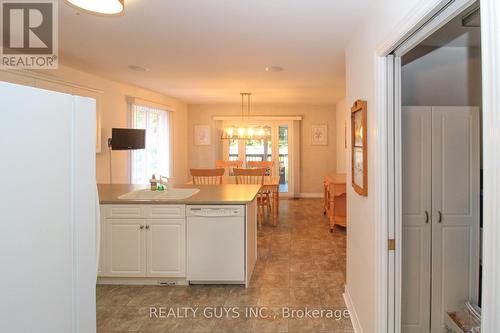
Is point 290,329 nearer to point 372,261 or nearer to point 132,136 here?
point 372,261

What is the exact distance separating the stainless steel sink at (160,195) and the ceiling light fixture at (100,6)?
1.84 metres

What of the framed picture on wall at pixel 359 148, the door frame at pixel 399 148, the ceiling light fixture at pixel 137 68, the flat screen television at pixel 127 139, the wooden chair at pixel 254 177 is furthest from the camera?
the wooden chair at pixel 254 177

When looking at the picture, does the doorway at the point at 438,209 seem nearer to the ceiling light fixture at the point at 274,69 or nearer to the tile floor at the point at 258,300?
the tile floor at the point at 258,300

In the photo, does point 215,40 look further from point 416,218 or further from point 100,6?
point 416,218

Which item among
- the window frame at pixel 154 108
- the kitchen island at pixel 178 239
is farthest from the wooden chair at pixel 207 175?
the kitchen island at pixel 178 239

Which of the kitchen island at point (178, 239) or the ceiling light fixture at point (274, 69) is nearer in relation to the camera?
the kitchen island at point (178, 239)

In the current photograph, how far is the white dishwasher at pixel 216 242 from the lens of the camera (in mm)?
3264

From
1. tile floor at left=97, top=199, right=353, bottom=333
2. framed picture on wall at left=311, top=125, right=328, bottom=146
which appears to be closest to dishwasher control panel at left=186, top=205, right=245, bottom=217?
tile floor at left=97, top=199, right=353, bottom=333

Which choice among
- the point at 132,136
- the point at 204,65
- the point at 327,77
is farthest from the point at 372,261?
the point at 132,136

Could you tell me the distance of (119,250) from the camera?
3.34 meters

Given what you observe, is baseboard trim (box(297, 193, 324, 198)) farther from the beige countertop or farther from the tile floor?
the beige countertop

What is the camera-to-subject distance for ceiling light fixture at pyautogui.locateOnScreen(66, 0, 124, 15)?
190 centimetres

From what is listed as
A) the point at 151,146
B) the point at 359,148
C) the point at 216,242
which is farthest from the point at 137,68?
the point at 359,148

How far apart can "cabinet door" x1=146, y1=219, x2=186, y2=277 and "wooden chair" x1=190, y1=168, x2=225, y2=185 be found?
6.54 feet
